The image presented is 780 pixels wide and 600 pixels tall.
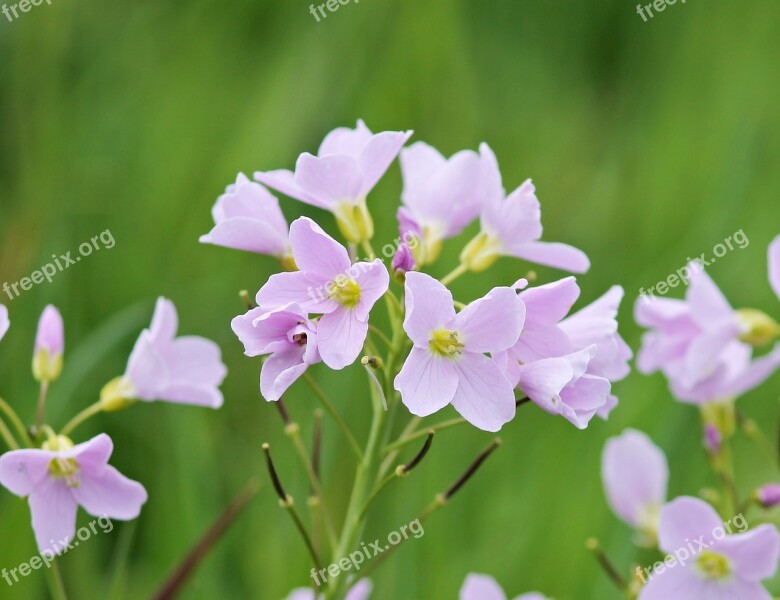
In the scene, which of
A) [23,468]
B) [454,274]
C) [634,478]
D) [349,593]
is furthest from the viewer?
[634,478]

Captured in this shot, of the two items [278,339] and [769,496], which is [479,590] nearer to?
[769,496]

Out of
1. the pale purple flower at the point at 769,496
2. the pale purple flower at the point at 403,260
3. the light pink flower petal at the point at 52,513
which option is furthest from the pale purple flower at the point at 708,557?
the light pink flower petal at the point at 52,513

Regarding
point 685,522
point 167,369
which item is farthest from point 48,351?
point 685,522

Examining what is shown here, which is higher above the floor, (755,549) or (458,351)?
(458,351)

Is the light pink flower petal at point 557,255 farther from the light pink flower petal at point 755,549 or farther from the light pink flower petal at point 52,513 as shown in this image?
the light pink flower petal at point 52,513

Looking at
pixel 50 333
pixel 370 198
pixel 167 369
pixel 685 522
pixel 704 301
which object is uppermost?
pixel 50 333

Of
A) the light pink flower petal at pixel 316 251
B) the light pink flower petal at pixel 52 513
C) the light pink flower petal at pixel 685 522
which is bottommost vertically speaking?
the light pink flower petal at pixel 685 522

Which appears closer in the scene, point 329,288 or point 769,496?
point 329,288

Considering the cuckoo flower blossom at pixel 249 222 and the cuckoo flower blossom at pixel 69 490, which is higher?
the cuckoo flower blossom at pixel 249 222

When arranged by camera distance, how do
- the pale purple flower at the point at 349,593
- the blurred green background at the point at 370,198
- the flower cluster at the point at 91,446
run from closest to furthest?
the flower cluster at the point at 91,446 < the pale purple flower at the point at 349,593 < the blurred green background at the point at 370,198
